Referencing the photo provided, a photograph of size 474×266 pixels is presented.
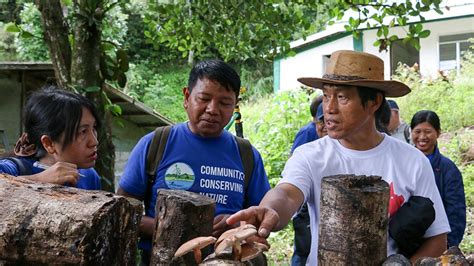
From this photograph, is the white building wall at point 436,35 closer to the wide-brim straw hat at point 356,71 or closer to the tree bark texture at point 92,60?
the tree bark texture at point 92,60

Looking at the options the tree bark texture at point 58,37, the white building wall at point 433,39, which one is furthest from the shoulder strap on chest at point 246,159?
the white building wall at point 433,39

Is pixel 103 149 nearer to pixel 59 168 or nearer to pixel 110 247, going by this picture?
pixel 59 168

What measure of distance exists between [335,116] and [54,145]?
1150mm

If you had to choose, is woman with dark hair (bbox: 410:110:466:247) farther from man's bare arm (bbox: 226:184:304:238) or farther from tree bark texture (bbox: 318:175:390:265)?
tree bark texture (bbox: 318:175:390:265)

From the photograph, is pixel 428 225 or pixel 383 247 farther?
pixel 428 225

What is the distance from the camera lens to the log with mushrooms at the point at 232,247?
5.11ft

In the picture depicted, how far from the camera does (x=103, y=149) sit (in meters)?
4.55

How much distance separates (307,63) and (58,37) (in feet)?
45.8

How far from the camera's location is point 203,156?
2.85 meters

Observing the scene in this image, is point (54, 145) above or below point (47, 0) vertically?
below

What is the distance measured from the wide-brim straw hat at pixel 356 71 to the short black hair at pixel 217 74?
1.69 ft

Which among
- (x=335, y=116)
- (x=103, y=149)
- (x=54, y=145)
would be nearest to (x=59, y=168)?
(x=54, y=145)

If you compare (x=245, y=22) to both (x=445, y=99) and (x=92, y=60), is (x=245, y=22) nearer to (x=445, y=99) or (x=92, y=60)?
(x=92, y=60)

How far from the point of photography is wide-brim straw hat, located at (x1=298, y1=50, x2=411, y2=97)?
2422 millimetres
